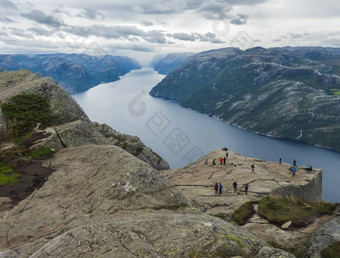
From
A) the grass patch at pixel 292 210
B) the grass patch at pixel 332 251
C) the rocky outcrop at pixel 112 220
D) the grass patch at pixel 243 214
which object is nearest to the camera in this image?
the rocky outcrop at pixel 112 220

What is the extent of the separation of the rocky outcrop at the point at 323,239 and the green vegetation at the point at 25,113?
38.8 m

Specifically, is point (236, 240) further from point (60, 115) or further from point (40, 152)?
point (60, 115)

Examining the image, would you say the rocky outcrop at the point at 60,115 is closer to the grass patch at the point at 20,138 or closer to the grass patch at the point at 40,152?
the grass patch at the point at 40,152

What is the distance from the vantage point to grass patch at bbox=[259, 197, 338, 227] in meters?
26.0

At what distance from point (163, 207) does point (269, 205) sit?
16366 mm

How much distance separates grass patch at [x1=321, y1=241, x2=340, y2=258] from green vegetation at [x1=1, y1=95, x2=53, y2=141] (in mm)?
39566

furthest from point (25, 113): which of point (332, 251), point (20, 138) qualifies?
point (332, 251)

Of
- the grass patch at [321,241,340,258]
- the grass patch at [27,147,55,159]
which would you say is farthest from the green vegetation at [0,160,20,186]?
the grass patch at [321,241,340,258]

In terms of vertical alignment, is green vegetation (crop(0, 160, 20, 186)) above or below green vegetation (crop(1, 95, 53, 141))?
below

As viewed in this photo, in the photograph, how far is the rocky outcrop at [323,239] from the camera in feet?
61.3

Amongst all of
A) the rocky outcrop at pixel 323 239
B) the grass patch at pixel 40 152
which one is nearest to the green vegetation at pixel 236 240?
the rocky outcrop at pixel 323 239

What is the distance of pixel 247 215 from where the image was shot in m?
29.3

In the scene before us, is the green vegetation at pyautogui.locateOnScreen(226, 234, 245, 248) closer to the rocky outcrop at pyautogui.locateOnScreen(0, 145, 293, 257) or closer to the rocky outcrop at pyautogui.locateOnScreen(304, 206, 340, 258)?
the rocky outcrop at pyautogui.locateOnScreen(0, 145, 293, 257)

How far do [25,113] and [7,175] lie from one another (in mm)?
14895
